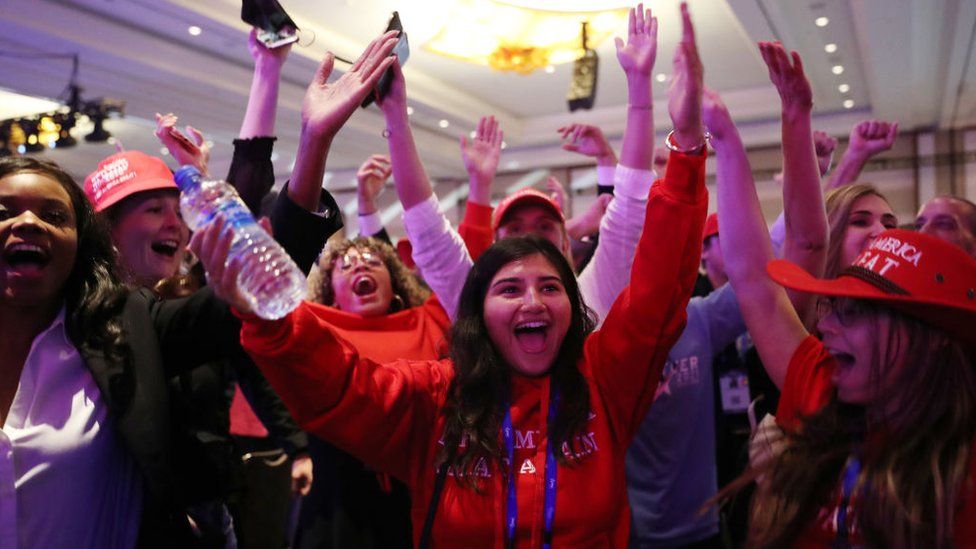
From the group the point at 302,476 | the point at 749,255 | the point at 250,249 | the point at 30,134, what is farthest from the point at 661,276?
the point at 30,134

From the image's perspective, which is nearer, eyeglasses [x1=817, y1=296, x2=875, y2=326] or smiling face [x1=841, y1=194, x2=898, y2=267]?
eyeglasses [x1=817, y1=296, x2=875, y2=326]

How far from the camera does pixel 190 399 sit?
61.0 inches

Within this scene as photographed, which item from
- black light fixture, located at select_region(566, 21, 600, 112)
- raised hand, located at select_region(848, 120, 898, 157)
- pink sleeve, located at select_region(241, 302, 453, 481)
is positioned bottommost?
pink sleeve, located at select_region(241, 302, 453, 481)

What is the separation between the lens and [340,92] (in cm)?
137

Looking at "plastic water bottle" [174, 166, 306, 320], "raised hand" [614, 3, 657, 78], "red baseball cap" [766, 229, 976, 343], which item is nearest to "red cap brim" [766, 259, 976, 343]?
"red baseball cap" [766, 229, 976, 343]

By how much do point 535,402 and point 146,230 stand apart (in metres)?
1.17

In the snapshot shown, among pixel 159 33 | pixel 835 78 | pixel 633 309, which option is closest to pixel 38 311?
pixel 633 309

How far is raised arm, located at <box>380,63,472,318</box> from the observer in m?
1.90

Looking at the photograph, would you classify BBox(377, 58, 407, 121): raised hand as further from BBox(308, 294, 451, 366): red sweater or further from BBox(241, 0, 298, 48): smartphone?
BBox(308, 294, 451, 366): red sweater

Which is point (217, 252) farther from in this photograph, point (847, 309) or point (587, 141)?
point (587, 141)

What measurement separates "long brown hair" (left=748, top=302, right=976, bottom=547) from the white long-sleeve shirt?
0.72 m

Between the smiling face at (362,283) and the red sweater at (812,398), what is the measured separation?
5.04 feet

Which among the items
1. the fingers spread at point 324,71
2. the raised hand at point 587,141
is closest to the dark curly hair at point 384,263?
the raised hand at point 587,141

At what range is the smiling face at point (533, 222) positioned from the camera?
241cm
